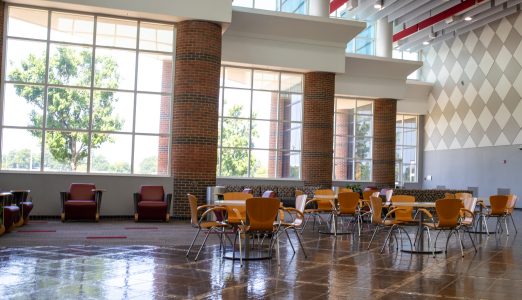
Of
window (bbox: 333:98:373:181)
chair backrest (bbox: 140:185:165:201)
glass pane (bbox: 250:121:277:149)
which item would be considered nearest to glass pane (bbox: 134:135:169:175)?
chair backrest (bbox: 140:185:165:201)

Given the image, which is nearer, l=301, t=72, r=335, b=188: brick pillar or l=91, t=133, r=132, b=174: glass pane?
l=91, t=133, r=132, b=174: glass pane

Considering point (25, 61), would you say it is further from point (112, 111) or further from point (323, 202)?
point (323, 202)

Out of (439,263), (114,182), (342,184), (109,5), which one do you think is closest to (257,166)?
(342,184)

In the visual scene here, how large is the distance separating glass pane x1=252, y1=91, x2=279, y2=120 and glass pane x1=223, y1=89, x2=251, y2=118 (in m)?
0.26

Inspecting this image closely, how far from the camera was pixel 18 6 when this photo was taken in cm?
1198

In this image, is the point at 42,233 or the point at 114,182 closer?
the point at 42,233

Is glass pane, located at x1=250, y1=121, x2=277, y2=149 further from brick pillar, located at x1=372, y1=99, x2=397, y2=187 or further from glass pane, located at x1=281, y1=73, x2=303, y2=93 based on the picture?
brick pillar, located at x1=372, y1=99, x2=397, y2=187

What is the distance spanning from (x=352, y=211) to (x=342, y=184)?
1011 cm

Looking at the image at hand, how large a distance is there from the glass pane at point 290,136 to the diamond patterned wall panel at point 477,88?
28.3ft

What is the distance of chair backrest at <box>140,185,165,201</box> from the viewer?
11945 millimetres

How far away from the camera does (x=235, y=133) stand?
1673 cm

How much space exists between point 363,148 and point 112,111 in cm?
1098

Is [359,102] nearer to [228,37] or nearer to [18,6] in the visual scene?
[228,37]

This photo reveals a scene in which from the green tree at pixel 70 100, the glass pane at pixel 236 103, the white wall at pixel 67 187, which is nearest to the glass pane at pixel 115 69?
the green tree at pixel 70 100
